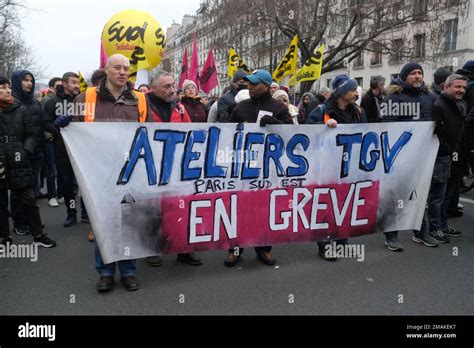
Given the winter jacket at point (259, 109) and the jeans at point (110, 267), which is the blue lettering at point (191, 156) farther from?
the jeans at point (110, 267)

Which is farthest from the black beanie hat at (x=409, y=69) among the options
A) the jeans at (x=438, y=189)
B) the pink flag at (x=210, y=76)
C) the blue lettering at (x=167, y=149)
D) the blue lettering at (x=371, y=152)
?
the pink flag at (x=210, y=76)

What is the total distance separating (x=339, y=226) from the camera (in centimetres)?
429

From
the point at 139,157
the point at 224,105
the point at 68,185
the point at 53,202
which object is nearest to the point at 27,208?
the point at 68,185

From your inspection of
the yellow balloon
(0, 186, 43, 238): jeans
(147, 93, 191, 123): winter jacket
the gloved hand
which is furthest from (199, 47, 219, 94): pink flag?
the gloved hand

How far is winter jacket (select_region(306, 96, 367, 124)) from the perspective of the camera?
4.36 m

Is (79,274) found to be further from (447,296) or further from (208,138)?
(447,296)

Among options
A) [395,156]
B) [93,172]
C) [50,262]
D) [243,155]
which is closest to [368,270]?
[395,156]

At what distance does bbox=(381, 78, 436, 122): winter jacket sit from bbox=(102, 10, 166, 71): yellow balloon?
3931 millimetres

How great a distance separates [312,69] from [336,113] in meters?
5.31

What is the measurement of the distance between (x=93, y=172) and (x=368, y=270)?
278 centimetres

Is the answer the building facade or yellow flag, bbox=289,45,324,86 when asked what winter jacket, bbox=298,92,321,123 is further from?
the building facade

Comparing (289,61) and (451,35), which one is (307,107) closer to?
(289,61)

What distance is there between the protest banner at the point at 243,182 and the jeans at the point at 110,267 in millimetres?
104

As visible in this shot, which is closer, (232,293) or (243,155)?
(232,293)
